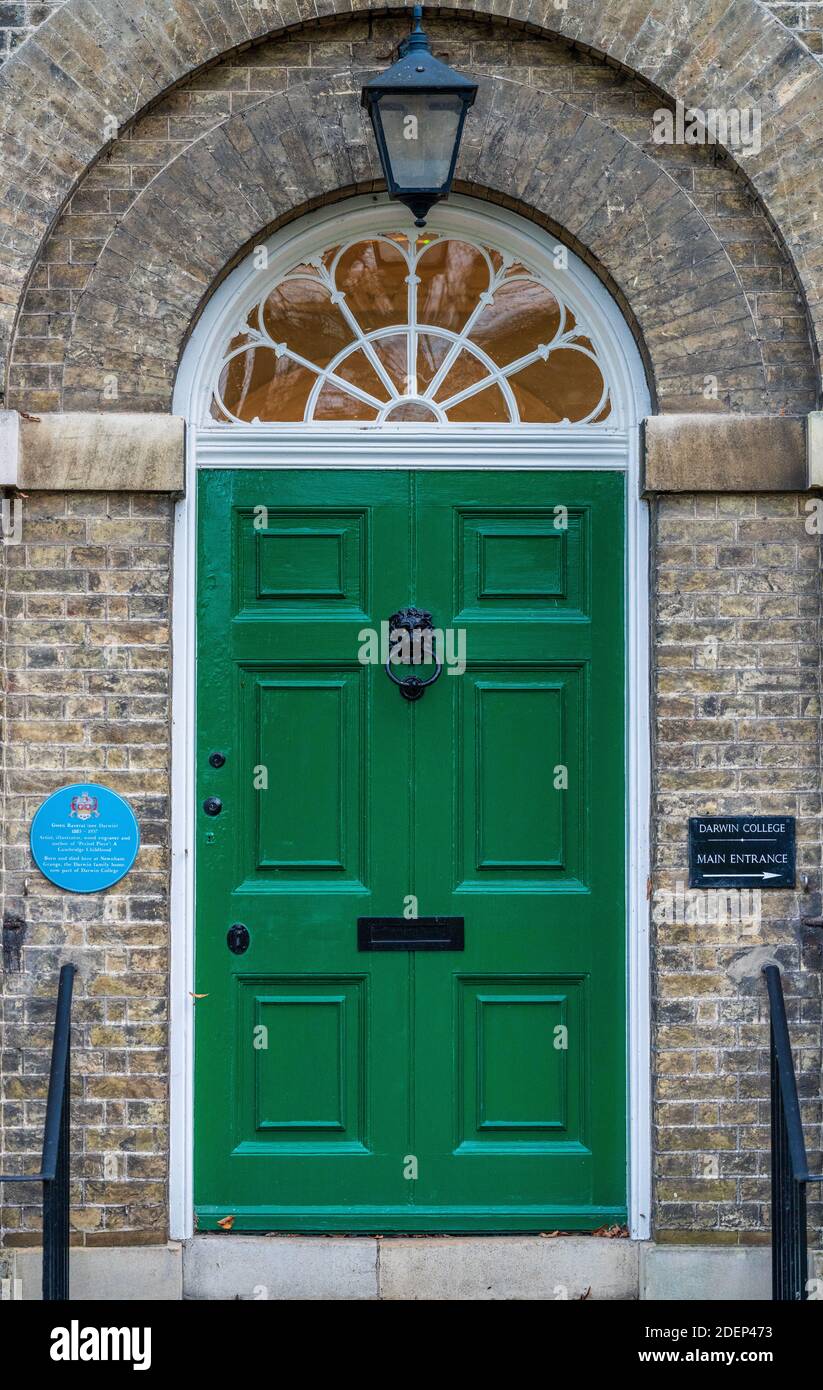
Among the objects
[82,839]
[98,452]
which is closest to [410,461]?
[98,452]

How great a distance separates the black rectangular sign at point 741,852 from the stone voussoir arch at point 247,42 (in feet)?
5.73

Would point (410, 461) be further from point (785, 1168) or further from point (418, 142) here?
point (785, 1168)

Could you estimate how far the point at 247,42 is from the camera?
5.25m

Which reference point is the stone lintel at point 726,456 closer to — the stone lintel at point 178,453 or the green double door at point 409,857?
the stone lintel at point 178,453

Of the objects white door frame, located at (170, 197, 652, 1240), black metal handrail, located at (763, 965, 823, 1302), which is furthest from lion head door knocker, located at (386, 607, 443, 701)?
black metal handrail, located at (763, 965, 823, 1302)

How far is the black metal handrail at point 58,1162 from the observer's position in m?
4.52

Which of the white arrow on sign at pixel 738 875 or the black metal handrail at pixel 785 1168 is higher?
the white arrow on sign at pixel 738 875

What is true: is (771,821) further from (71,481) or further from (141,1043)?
(71,481)

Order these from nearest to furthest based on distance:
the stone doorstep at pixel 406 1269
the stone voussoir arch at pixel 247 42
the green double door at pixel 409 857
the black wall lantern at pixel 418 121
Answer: the black wall lantern at pixel 418 121
the stone voussoir arch at pixel 247 42
the stone doorstep at pixel 406 1269
the green double door at pixel 409 857

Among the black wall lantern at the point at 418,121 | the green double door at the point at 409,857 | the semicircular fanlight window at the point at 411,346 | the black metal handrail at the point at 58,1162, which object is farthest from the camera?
the semicircular fanlight window at the point at 411,346

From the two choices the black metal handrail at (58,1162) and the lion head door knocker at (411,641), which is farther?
the lion head door knocker at (411,641)

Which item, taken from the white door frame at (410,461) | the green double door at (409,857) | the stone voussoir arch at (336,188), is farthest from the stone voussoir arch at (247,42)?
the green double door at (409,857)

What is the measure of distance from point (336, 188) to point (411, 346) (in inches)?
24.5

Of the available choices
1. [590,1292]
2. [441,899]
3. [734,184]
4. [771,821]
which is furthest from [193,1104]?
[734,184]
